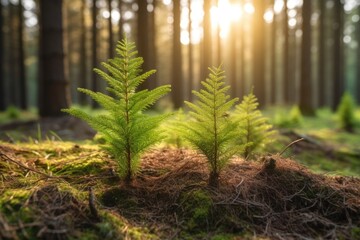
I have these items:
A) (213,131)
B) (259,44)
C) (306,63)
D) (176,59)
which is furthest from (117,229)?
(259,44)

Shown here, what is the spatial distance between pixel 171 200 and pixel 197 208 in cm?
27

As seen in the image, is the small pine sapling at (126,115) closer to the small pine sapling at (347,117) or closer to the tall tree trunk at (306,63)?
the small pine sapling at (347,117)

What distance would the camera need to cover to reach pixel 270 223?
2877mm

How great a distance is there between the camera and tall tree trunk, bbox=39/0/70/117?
28.1 feet

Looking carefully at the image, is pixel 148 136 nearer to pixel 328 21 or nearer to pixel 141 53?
pixel 141 53

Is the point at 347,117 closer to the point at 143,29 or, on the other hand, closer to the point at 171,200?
the point at 143,29

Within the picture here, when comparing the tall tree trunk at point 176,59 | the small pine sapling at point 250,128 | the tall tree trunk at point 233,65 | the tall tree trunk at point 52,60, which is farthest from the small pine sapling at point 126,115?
the tall tree trunk at point 233,65

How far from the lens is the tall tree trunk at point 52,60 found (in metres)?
8.55

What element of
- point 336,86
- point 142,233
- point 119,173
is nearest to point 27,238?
point 142,233

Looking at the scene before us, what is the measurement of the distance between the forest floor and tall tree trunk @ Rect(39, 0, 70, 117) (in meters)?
4.99

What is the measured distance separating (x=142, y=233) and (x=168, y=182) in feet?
2.41

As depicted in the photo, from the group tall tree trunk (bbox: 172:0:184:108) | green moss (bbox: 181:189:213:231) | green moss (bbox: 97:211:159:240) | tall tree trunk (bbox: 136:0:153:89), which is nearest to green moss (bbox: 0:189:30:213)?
green moss (bbox: 97:211:159:240)

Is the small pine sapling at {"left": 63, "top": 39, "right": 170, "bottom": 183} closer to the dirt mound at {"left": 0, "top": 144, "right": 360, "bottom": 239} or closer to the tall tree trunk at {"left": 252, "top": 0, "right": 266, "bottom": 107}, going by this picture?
the dirt mound at {"left": 0, "top": 144, "right": 360, "bottom": 239}

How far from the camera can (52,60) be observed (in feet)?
28.5
